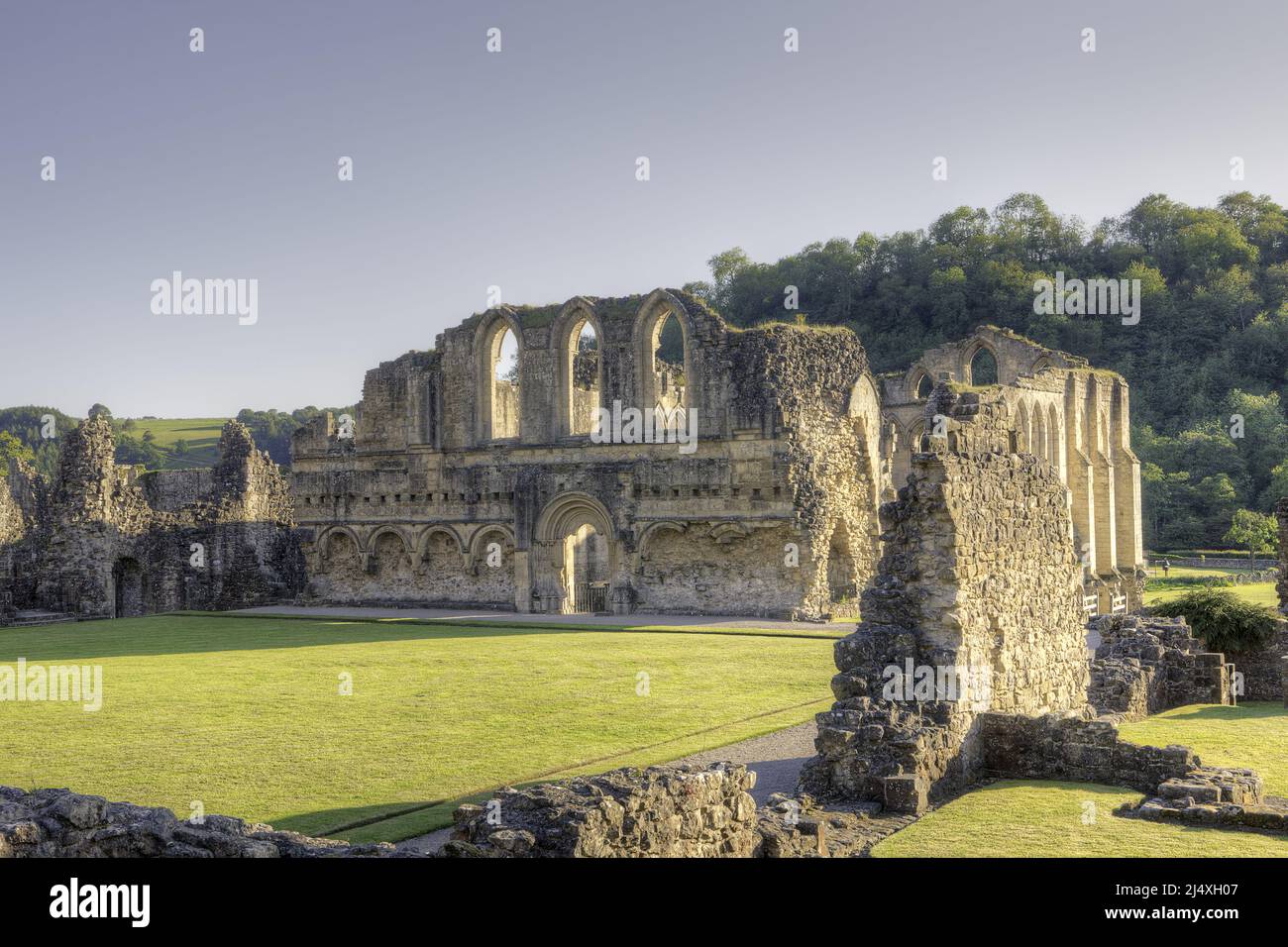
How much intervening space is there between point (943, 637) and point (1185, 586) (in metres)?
33.0

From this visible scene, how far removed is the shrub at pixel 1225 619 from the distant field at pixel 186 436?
86559mm

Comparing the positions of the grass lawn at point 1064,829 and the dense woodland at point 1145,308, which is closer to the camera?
the grass lawn at point 1064,829

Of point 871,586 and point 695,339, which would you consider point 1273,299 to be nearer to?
point 695,339

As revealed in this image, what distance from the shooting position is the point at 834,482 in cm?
3259

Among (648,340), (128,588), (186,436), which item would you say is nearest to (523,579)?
(648,340)

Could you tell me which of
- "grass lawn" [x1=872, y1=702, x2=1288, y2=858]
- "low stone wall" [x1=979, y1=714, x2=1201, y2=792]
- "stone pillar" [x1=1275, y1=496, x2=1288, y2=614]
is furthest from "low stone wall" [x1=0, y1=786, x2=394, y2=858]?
"stone pillar" [x1=1275, y1=496, x2=1288, y2=614]

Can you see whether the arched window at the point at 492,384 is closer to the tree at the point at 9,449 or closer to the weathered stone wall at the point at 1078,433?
the weathered stone wall at the point at 1078,433

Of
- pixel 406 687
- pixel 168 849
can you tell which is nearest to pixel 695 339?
pixel 406 687

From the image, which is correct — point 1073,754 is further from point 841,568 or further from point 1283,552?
point 841,568

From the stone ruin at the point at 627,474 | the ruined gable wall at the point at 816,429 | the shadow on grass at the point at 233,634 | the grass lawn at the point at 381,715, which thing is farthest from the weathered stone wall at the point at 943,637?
the stone ruin at the point at 627,474

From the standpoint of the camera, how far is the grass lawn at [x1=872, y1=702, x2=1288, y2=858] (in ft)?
31.8

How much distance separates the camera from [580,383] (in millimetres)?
38781

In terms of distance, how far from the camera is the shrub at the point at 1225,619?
2016cm
